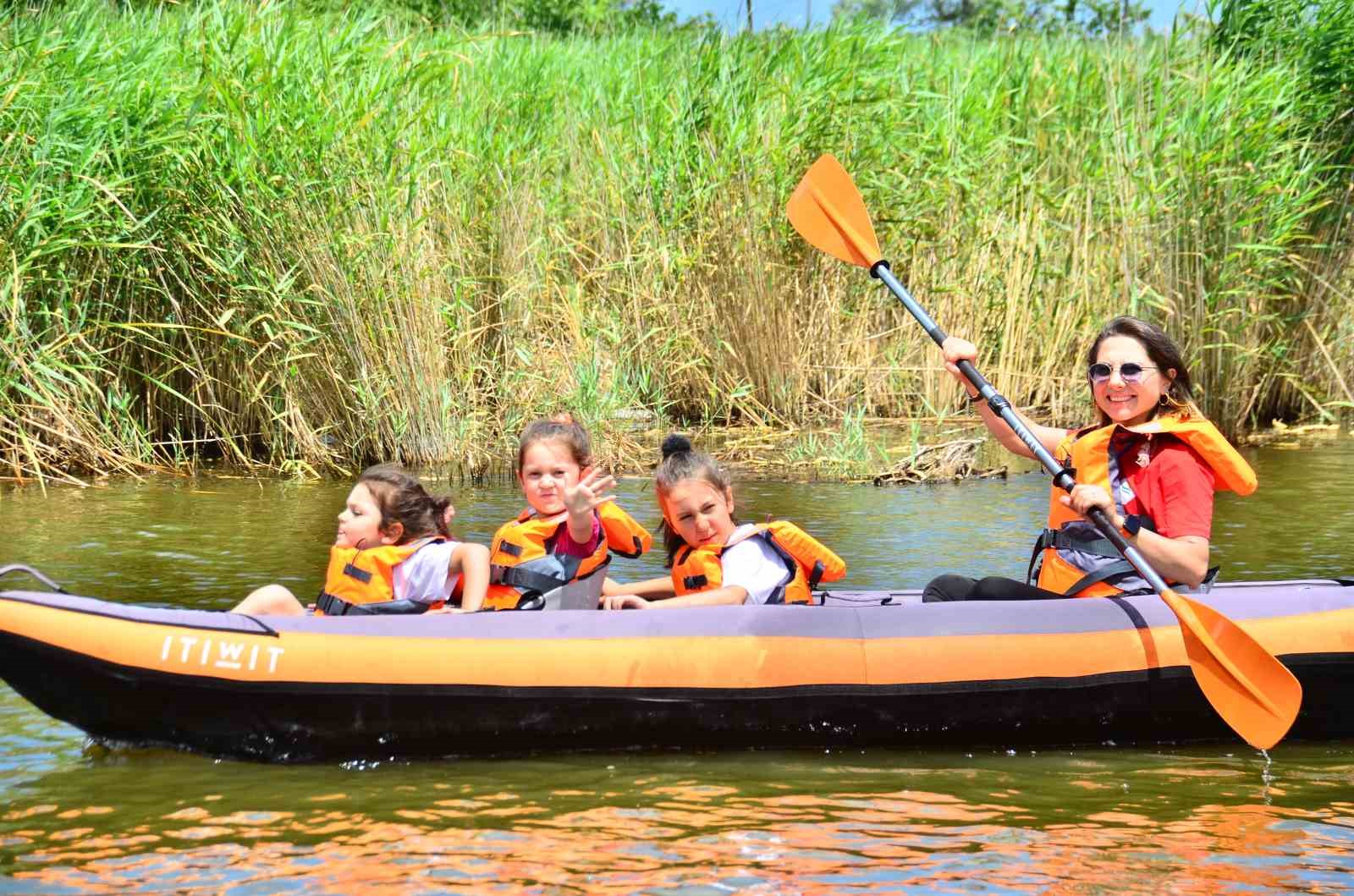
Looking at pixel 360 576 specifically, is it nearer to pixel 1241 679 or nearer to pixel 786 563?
pixel 786 563

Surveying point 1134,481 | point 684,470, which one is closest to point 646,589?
point 684,470

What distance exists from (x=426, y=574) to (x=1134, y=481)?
1.86m

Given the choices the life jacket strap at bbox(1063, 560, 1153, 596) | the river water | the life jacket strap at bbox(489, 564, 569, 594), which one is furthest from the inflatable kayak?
the life jacket strap at bbox(489, 564, 569, 594)

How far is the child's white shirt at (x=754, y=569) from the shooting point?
4238 millimetres

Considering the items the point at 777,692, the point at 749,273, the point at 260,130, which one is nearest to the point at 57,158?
the point at 260,130

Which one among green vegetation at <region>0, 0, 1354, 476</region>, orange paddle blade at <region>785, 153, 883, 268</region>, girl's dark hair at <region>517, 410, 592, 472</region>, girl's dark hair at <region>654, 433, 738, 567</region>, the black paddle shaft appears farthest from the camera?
green vegetation at <region>0, 0, 1354, 476</region>

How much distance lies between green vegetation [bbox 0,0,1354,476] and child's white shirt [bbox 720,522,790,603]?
319 centimetres

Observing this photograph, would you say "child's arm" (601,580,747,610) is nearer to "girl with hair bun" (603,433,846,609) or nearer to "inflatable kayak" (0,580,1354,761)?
"girl with hair bun" (603,433,846,609)

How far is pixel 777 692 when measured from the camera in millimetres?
3869

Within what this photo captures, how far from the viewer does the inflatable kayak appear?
374 centimetres

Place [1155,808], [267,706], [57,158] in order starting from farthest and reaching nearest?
[57,158] < [267,706] < [1155,808]

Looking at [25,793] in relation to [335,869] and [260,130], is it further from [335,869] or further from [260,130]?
[260,130]

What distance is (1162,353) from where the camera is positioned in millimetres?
4102

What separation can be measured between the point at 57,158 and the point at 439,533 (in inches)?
130
